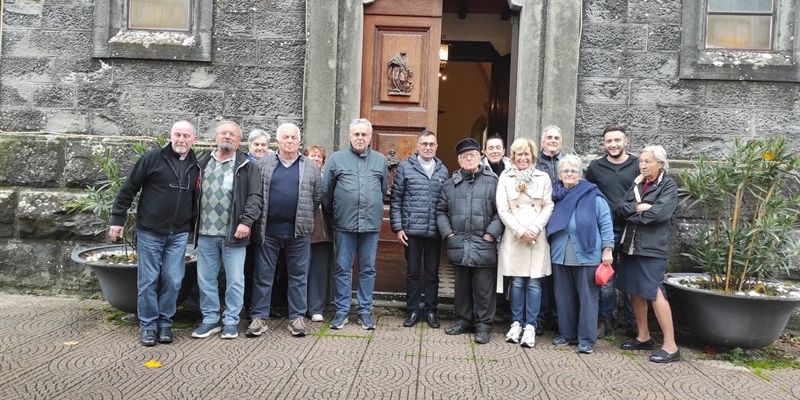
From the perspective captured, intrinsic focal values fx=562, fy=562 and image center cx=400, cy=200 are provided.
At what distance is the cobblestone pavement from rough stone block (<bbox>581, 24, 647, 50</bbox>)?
2.89 m

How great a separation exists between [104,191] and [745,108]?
246 inches

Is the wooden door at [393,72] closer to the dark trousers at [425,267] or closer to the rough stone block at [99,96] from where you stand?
the dark trousers at [425,267]

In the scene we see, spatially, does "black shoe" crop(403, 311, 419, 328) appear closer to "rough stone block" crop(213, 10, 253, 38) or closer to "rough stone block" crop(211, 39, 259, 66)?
"rough stone block" crop(211, 39, 259, 66)

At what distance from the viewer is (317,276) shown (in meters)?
5.25

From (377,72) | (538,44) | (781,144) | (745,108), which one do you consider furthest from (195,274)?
(745,108)

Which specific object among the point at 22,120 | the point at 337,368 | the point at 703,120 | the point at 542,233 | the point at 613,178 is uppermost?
the point at 703,120

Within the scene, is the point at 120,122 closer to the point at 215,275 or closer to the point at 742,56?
the point at 215,275

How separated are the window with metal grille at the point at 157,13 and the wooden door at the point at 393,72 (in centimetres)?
198

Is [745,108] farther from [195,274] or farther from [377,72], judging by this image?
[195,274]

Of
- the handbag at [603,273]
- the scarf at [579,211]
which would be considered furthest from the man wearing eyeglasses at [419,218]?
the handbag at [603,273]

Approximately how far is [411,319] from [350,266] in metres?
0.74

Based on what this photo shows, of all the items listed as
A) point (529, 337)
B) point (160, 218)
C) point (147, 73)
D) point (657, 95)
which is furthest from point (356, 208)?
point (657, 95)

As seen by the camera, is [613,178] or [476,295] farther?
[613,178]

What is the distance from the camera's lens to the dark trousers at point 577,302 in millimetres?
4598
